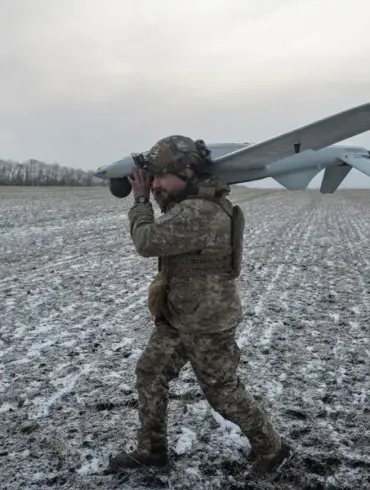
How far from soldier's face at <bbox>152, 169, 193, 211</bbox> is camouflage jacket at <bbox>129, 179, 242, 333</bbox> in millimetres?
121

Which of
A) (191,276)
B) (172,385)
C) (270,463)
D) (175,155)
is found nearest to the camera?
(175,155)

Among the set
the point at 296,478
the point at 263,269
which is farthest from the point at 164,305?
the point at 263,269

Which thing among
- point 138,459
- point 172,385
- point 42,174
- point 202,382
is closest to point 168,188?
point 202,382

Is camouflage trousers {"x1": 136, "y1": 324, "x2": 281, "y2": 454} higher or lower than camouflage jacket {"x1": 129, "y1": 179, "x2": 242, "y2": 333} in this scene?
lower

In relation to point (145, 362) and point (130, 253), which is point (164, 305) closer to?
point (145, 362)

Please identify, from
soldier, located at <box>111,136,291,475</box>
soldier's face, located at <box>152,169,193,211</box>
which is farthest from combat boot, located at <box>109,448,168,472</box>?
soldier's face, located at <box>152,169,193,211</box>

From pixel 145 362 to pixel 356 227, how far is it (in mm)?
16575

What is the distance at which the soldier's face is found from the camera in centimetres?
283

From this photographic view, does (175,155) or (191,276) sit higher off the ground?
(175,155)

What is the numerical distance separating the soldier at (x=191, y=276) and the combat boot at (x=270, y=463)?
0.35 ft

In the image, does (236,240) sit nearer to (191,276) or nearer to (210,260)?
(210,260)

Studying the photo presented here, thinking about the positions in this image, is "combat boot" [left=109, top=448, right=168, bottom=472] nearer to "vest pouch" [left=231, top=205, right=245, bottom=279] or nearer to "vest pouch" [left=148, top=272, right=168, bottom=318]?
"vest pouch" [left=148, top=272, right=168, bottom=318]

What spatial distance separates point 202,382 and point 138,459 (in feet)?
2.34

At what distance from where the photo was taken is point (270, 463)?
10.1ft
